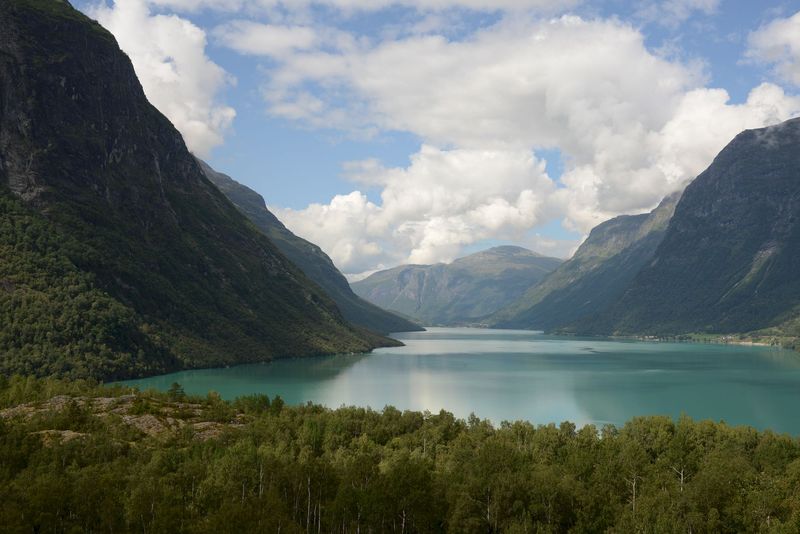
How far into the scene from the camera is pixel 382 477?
66562 millimetres

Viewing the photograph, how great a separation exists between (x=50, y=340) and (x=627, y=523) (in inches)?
6833

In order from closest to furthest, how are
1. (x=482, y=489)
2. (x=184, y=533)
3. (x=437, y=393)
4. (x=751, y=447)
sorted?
1. (x=184, y=533)
2. (x=482, y=489)
3. (x=751, y=447)
4. (x=437, y=393)

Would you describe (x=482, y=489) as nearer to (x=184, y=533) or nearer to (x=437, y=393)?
(x=184, y=533)

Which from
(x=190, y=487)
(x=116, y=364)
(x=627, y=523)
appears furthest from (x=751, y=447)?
(x=116, y=364)

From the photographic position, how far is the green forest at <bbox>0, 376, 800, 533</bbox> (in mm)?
57500

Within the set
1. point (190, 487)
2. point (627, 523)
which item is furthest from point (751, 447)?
point (190, 487)

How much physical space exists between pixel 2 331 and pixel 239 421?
110 meters

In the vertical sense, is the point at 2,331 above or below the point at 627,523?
above

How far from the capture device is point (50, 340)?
185 meters

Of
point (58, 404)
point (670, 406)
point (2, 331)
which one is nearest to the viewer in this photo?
point (58, 404)

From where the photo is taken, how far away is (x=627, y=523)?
60344 millimetres

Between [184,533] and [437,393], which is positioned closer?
[184,533]

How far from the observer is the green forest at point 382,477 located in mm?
57500

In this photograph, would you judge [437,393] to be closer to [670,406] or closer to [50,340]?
[670,406]
